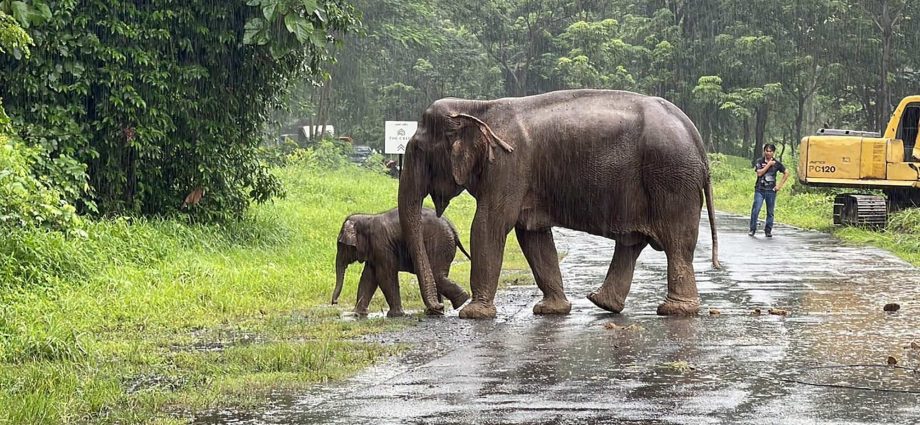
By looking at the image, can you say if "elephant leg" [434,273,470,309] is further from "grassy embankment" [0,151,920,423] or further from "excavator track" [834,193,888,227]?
"excavator track" [834,193,888,227]

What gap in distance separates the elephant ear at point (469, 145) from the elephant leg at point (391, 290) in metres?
1.07

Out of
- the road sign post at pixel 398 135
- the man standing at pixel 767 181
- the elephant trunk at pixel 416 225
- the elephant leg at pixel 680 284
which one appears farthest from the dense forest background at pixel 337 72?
the man standing at pixel 767 181

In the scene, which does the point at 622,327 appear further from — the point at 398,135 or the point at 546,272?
the point at 398,135

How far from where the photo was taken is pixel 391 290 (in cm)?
1177

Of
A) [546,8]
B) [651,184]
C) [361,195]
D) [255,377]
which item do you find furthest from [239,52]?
[546,8]

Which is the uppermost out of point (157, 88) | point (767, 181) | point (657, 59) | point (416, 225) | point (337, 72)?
point (657, 59)

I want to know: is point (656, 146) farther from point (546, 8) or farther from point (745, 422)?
point (546, 8)

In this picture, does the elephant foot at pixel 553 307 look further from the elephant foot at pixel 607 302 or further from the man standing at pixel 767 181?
the man standing at pixel 767 181

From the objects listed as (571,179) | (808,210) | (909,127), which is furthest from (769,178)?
(571,179)

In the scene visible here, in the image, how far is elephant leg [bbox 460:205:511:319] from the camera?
11.4 metres

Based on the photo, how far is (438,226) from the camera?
12.2m

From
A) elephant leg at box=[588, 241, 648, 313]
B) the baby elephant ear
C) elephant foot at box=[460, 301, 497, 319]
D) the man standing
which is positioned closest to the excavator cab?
the man standing

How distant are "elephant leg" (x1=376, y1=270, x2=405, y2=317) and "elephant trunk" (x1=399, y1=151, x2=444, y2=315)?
243mm

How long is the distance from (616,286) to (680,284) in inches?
23.3
